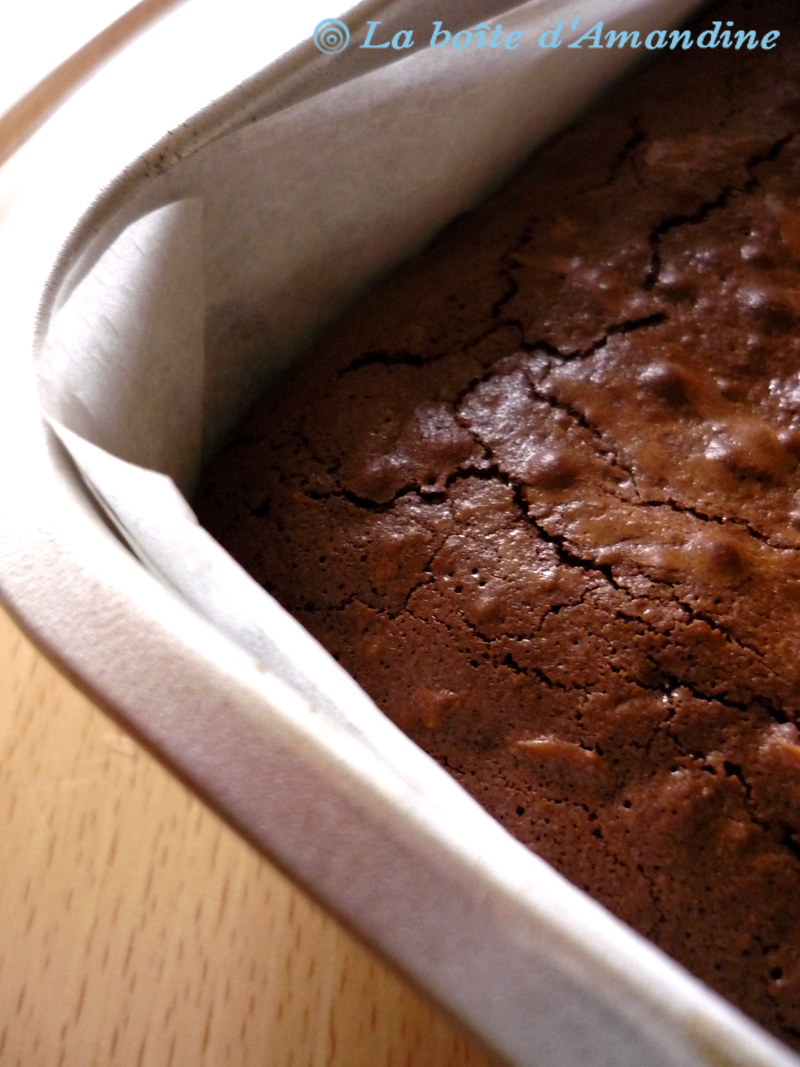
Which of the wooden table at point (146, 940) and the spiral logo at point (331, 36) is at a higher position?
the spiral logo at point (331, 36)

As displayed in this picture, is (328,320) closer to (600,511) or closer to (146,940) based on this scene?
(600,511)

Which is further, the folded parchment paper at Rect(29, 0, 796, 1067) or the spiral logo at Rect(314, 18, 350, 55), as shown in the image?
the spiral logo at Rect(314, 18, 350, 55)

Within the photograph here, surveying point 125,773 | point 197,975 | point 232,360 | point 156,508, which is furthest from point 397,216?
point 197,975

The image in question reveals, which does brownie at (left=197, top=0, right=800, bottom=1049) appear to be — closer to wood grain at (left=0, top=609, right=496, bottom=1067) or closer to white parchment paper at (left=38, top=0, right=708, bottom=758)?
white parchment paper at (left=38, top=0, right=708, bottom=758)

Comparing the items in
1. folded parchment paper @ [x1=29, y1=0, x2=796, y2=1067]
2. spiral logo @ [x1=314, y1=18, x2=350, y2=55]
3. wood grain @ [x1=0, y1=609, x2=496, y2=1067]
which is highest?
spiral logo @ [x1=314, y1=18, x2=350, y2=55]

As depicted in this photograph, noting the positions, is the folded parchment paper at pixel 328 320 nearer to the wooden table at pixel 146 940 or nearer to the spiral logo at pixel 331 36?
the spiral logo at pixel 331 36

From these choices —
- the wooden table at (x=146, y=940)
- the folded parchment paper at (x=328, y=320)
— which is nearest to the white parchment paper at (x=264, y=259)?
the folded parchment paper at (x=328, y=320)

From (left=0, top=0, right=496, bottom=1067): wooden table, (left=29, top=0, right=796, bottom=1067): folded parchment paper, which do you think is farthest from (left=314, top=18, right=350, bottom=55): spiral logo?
(left=0, top=0, right=496, bottom=1067): wooden table
